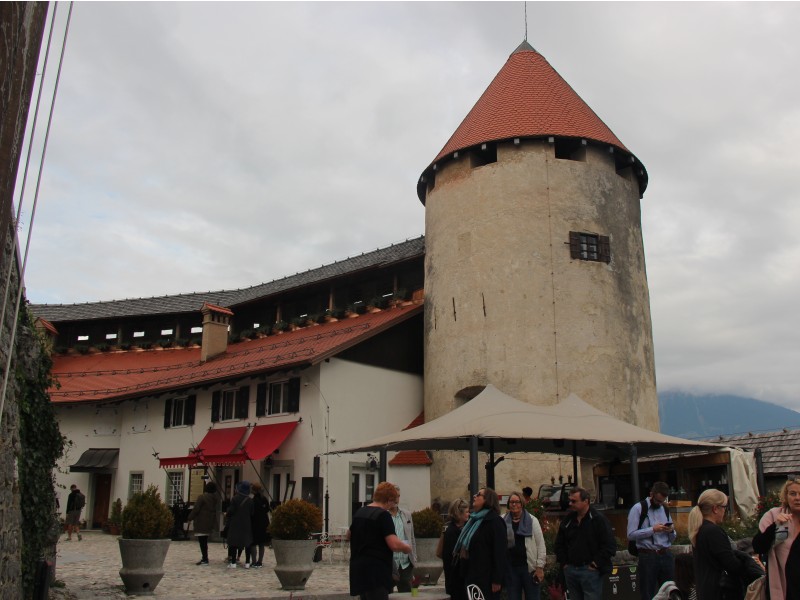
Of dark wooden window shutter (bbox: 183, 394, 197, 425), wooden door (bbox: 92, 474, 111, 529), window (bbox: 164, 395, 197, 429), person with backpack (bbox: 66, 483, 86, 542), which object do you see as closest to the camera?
person with backpack (bbox: 66, 483, 86, 542)

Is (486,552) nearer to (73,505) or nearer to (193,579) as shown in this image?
(193,579)

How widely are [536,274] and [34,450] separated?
1618 cm

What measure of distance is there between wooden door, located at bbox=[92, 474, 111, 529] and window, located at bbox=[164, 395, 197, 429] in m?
4.42

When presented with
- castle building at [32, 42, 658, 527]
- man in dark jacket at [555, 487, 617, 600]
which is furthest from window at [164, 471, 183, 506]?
man in dark jacket at [555, 487, 617, 600]

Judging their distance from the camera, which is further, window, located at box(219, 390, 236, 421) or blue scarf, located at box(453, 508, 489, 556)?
window, located at box(219, 390, 236, 421)

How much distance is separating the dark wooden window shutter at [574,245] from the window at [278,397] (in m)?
8.76

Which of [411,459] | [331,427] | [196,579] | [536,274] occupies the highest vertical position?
[536,274]

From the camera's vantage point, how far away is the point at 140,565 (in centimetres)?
1071

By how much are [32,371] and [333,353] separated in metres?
13.3

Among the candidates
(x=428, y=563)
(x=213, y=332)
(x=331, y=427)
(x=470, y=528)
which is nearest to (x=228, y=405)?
(x=331, y=427)

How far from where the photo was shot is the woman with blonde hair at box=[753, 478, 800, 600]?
16.3ft

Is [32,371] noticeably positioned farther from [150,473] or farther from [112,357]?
[112,357]

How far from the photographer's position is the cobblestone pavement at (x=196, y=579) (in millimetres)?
10477

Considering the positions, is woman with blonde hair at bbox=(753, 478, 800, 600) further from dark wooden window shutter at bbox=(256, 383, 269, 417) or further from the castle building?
dark wooden window shutter at bbox=(256, 383, 269, 417)
